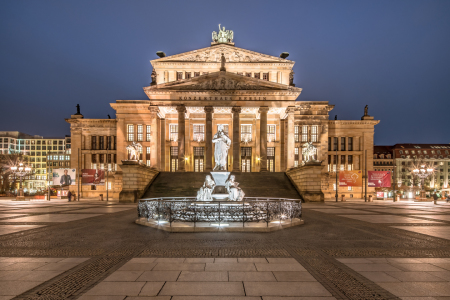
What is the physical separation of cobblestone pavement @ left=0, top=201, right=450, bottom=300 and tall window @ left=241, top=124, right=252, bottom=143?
144ft

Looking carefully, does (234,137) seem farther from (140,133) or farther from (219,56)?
(140,133)

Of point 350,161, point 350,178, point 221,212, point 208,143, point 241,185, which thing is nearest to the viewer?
point 221,212

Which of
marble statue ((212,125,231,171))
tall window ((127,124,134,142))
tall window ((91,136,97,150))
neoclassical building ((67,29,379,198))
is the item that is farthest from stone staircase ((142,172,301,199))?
tall window ((91,136,97,150))

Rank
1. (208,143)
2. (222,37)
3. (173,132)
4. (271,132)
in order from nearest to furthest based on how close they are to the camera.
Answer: (208,143)
(173,132)
(271,132)
(222,37)

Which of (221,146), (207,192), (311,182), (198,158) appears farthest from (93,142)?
(207,192)

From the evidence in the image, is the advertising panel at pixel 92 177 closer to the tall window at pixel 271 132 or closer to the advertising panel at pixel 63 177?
the advertising panel at pixel 63 177

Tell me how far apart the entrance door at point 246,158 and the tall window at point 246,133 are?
1.77 meters

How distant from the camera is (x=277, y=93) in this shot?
46594mm

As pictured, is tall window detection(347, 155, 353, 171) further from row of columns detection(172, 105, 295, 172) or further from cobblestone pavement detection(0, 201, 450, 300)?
cobblestone pavement detection(0, 201, 450, 300)

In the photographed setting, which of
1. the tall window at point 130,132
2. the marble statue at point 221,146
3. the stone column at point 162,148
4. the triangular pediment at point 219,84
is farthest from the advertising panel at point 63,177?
the marble statue at point 221,146

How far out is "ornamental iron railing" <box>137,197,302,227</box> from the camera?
47.5ft

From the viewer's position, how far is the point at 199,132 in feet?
188

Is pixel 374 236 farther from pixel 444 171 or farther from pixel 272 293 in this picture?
pixel 444 171

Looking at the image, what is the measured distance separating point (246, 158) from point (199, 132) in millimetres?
10563
